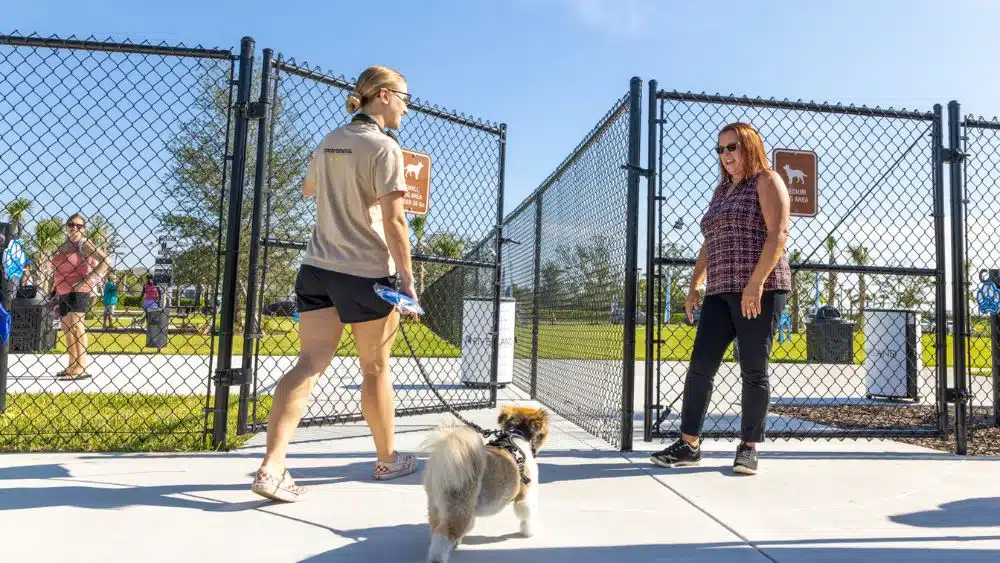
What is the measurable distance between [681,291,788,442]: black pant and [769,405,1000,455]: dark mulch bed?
168 centimetres

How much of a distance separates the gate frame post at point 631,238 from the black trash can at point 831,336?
370 inches

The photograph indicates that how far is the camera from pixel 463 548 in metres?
2.35

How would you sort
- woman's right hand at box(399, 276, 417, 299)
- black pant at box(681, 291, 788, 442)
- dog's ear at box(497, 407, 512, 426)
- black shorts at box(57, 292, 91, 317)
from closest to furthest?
dog's ear at box(497, 407, 512, 426) → woman's right hand at box(399, 276, 417, 299) → black pant at box(681, 291, 788, 442) → black shorts at box(57, 292, 91, 317)

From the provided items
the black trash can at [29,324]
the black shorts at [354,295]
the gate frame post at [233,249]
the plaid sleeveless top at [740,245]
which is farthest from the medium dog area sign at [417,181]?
the black trash can at [29,324]

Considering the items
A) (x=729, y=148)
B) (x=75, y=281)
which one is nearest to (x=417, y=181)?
(x=729, y=148)

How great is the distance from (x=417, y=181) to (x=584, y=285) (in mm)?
1623

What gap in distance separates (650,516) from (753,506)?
54cm

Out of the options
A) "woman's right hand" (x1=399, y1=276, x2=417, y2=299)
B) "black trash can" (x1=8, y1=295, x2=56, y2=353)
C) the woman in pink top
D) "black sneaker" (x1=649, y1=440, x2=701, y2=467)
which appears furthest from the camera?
"black trash can" (x1=8, y1=295, x2=56, y2=353)

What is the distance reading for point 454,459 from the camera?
2.04m

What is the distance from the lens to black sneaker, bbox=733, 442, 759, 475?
359 centimetres

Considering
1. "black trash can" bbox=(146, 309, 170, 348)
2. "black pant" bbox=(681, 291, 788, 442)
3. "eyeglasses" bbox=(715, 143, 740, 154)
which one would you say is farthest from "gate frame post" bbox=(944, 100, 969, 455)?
"black trash can" bbox=(146, 309, 170, 348)

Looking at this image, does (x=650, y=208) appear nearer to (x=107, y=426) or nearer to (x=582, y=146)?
(x=582, y=146)

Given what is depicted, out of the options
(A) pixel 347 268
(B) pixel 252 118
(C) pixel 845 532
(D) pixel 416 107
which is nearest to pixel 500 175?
(D) pixel 416 107

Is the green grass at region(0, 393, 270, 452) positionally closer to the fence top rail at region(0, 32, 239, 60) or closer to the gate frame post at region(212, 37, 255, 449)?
the gate frame post at region(212, 37, 255, 449)
